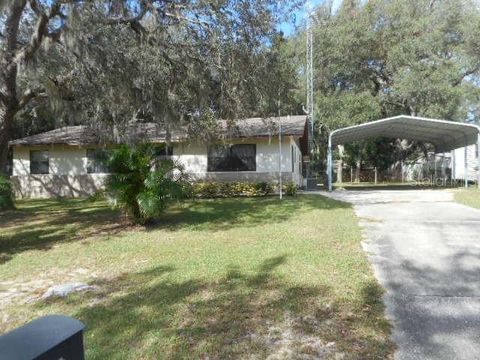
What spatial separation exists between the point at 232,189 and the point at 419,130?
10.5 m

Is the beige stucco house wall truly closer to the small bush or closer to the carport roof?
the small bush

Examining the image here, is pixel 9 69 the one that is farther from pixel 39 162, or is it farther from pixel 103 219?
pixel 39 162

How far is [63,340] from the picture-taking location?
1.58 m

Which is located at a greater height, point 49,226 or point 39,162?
point 39,162

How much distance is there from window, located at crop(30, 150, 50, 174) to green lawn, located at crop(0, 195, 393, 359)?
11.6 metres

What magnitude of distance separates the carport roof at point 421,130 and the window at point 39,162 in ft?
43.5

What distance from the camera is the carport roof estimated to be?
18812 mm

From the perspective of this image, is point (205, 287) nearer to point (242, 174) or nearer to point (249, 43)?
point (249, 43)

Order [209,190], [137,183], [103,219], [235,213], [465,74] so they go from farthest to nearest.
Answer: [465,74], [209,190], [235,213], [103,219], [137,183]

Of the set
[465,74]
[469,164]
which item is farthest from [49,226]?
[465,74]

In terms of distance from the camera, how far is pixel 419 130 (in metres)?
22.8

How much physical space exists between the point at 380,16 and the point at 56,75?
2097cm

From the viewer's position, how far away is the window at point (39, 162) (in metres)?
→ 21.7

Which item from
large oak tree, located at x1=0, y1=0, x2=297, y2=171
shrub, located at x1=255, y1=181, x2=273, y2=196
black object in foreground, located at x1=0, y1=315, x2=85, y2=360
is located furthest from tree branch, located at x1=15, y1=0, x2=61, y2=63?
black object in foreground, located at x1=0, y1=315, x2=85, y2=360
